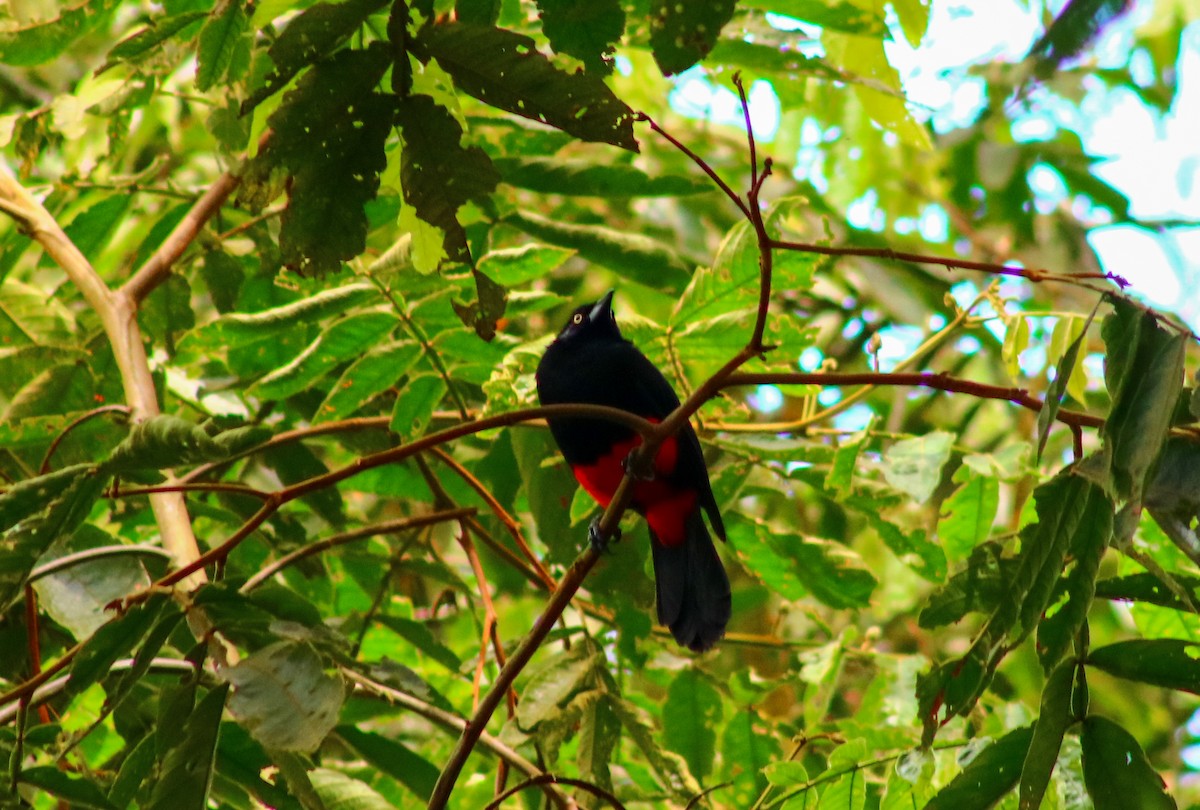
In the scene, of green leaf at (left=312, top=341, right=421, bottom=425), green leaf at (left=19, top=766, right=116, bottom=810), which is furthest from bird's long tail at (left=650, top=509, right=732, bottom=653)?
green leaf at (left=19, top=766, right=116, bottom=810)

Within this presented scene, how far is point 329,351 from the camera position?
278cm

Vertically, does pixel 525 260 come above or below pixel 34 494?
below

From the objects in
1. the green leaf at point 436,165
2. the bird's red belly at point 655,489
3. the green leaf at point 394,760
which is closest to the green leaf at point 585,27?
the green leaf at point 436,165

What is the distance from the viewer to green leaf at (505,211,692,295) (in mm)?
3031

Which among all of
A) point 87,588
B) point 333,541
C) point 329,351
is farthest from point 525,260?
point 87,588

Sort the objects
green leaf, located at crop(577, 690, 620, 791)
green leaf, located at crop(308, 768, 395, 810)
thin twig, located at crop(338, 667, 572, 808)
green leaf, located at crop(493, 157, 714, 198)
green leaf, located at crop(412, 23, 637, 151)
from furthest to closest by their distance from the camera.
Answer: green leaf, located at crop(493, 157, 714, 198) < green leaf, located at crop(577, 690, 620, 791) < green leaf, located at crop(308, 768, 395, 810) < thin twig, located at crop(338, 667, 572, 808) < green leaf, located at crop(412, 23, 637, 151)

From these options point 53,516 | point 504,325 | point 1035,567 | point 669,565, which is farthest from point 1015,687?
point 53,516

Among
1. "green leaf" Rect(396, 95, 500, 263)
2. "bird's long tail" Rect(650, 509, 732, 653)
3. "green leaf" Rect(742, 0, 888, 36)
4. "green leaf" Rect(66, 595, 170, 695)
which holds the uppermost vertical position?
"green leaf" Rect(396, 95, 500, 263)

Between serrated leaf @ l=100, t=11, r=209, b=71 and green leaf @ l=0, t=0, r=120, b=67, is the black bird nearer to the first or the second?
serrated leaf @ l=100, t=11, r=209, b=71

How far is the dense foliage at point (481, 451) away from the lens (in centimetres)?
155

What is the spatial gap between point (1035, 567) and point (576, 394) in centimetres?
184

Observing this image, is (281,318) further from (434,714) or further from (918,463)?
(918,463)

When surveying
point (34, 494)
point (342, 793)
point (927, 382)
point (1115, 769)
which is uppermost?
point (927, 382)

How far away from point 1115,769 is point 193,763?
1197 millimetres
